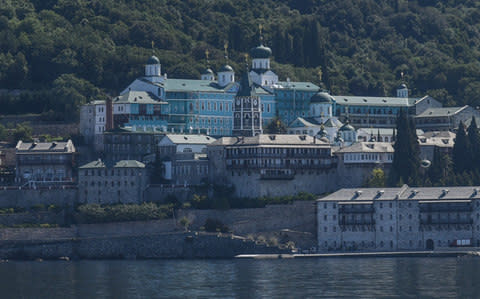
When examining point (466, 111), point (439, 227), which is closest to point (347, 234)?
point (439, 227)

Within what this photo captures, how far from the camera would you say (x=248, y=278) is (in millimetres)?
123625

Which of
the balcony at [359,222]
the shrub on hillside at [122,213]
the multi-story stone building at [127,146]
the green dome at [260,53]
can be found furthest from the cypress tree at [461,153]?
the green dome at [260,53]

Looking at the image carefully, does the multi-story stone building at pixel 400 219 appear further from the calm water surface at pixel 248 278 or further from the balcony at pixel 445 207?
the calm water surface at pixel 248 278

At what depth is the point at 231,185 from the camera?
510ft

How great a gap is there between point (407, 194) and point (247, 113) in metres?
26.6

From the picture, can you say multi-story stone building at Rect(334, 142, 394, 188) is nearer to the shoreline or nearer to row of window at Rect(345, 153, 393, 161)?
row of window at Rect(345, 153, 393, 161)

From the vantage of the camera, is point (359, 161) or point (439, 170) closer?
point (439, 170)

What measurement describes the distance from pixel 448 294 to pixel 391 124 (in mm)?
78171

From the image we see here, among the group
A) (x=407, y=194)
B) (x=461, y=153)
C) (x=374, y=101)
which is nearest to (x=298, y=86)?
(x=374, y=101)

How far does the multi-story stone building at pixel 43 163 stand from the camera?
6176 inches

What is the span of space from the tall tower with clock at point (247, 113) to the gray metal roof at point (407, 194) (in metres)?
20.9

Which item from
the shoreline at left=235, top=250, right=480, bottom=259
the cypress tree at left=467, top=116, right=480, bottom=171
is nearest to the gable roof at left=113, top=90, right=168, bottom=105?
the shoreline at left=235, top=250, right=480, bottom=259

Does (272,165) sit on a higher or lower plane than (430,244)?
higher

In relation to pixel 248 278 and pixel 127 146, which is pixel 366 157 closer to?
pixel 127 146
